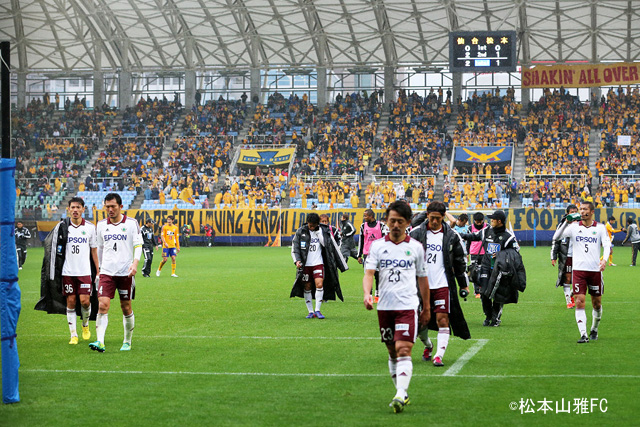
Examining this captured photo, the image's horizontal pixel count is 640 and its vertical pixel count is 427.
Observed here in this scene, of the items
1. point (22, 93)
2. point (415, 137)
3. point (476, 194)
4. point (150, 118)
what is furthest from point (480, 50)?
point (22, 93)

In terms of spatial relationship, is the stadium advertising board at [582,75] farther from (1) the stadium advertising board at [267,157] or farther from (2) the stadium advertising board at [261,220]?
(1) the stadium advertising board at [267,157]

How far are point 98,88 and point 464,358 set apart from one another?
5905 cm

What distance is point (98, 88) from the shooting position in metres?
66.1

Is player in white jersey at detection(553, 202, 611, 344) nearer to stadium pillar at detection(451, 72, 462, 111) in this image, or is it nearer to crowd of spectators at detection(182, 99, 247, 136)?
stadium pillar at detection(451, 72, 462, 111)

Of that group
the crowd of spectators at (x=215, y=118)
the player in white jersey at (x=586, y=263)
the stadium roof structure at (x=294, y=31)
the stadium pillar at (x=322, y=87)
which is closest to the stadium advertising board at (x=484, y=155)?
the stadium roof structure at (x=294, y=31)

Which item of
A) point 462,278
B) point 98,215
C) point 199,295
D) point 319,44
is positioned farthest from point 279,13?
point 462,278

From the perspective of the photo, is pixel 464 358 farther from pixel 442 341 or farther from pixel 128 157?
pixel 128 157

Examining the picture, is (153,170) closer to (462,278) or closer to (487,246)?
(487,246)

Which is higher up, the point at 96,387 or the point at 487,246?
the point at 487,246

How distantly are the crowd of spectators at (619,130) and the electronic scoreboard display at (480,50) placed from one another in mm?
12180

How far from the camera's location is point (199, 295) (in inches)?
835

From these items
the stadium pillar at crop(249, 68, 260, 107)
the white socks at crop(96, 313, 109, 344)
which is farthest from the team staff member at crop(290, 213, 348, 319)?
the stadium pillar at crop(249, 68, 260, 107)

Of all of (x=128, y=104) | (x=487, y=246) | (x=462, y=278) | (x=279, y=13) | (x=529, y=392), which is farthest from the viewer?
(x=128, y=104)

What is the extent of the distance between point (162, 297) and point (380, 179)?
1338 inches
